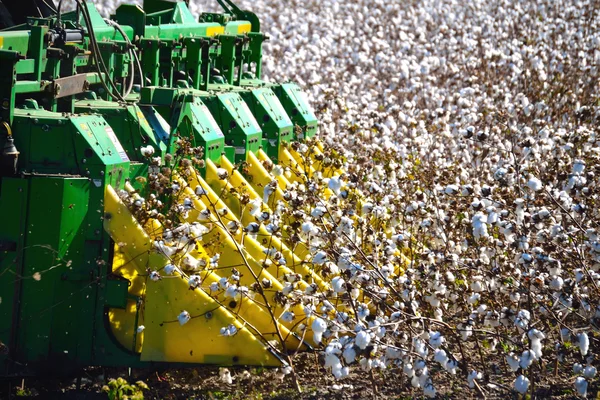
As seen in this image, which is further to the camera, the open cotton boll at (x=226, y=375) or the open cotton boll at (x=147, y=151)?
the open cotton boll at (x=147, y=151)

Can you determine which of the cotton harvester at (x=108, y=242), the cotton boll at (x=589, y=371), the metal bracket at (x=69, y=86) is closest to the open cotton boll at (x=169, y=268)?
the cotton harvester at (x=108, y=242)

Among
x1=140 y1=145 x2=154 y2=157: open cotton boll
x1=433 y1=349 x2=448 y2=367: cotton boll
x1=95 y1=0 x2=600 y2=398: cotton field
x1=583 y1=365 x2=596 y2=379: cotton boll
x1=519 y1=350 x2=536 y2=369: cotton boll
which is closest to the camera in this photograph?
x1=519 y1=350 x2=536 y2=369: cotton boll

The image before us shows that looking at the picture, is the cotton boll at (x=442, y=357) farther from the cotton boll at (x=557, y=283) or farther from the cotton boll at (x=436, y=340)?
the cotton boll at (x=557, y=283)

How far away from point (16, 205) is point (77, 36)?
1.47 m

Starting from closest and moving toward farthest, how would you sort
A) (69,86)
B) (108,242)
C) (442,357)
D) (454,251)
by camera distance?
1. (442,357)
2. (108,242)
3. (69,86)
4. (454,251)

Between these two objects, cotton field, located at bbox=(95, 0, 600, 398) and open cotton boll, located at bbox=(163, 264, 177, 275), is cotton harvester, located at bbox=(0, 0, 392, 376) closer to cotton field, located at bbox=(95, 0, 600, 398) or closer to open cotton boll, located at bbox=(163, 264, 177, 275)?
open cotton boll, located at bbox=(163, 264, 177, 275)

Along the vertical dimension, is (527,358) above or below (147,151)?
below

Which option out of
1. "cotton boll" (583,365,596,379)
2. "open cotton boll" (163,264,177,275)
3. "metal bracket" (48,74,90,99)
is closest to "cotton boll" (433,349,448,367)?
"cotton boll" (583,365,596,379)

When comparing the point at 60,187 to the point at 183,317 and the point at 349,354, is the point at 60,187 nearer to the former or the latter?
the point at 183,317

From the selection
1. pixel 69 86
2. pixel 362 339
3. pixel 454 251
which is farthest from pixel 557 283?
pixel 69 86

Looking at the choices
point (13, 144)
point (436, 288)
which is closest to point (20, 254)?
point (13, 144)

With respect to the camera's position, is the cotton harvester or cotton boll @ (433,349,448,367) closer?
cotton boll @ (433,349,448,367)

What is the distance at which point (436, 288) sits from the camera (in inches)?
238

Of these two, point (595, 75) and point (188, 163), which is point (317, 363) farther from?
point (595, 75)
